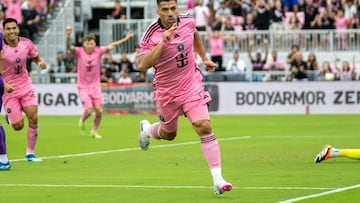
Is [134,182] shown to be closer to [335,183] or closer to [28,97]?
[335,183]

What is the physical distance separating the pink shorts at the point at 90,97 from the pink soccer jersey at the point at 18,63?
24.1ft

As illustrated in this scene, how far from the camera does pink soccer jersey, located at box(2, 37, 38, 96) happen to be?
64.1ft

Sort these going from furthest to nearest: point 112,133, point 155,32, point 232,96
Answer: point 232,96
point 112,133
point 155,32

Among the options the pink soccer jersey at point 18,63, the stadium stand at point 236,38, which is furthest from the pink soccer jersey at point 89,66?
the stadium stand at point 236,38

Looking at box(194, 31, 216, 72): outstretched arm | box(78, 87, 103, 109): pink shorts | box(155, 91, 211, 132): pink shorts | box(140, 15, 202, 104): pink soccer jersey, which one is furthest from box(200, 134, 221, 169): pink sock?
box(78, 87, 103, 109): pink shorts

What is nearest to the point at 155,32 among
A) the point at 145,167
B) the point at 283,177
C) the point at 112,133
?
the point at 283,177

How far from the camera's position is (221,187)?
12711 millimetres

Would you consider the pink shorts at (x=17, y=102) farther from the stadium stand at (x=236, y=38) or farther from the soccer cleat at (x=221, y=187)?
the stadium stand at (x=236, y=38)

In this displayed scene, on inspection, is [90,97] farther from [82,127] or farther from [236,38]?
[236,38]

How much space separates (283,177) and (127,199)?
10.7 feet

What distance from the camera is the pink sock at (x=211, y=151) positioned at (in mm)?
13203

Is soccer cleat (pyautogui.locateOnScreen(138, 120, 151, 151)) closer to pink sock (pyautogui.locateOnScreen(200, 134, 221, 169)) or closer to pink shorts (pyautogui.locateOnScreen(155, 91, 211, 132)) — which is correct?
pink shorts (pyautogui.locateOnScreen(155, 91, 211, 132))

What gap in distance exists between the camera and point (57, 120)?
35312 millimetres

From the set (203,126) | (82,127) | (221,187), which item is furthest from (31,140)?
(82,127)
